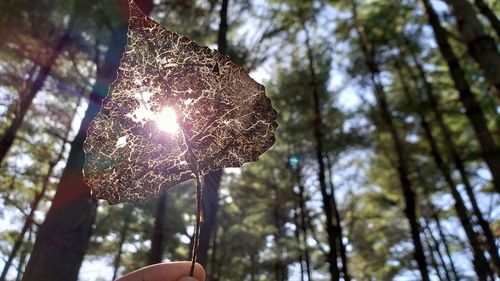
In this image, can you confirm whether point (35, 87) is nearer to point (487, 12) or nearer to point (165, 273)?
point (487, 12)

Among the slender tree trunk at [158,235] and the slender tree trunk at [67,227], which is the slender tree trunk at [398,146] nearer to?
the slender tree trunk at [158,235]

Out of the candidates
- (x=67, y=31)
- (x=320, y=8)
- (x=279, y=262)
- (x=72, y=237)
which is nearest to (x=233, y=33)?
(x=320, y=8)

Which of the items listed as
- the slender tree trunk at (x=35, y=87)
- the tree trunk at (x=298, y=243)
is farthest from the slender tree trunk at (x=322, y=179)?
the slender tree trunk at (x=35, y=87)

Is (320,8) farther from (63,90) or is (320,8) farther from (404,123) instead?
(63,90)

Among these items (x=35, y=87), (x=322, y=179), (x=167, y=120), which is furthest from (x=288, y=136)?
(x=167, y=120)

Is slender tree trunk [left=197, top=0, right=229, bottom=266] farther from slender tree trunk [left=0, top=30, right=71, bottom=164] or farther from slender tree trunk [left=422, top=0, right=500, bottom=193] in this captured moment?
slender tree trunk [left=0, top=30, right=71, bottom=164]

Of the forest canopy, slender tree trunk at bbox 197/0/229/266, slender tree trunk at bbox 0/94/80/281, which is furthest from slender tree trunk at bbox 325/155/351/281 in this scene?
slender tree trunk at bbox 0/94/80/281
